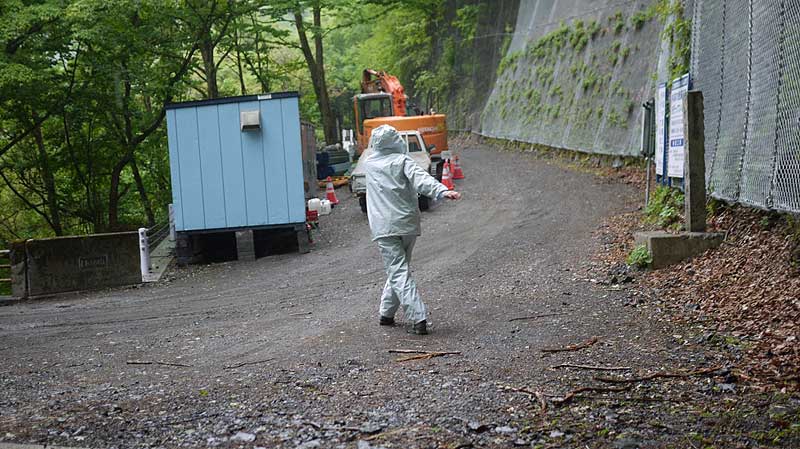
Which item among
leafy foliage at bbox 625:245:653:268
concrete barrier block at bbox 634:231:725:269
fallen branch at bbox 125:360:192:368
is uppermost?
concrete barrier block at bbox 634:231:725:269

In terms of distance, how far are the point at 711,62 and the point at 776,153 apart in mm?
3626

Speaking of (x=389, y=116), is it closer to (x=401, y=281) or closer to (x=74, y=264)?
(x=74, y=264)

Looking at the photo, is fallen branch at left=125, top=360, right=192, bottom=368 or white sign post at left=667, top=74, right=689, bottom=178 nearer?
Result: fallen branch at left=125, top=360, right=192, bottom=368

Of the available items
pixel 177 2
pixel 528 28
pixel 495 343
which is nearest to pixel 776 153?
pixel 495 343

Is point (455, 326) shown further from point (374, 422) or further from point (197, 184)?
point (197, 184)

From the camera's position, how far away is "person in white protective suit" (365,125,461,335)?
7383 mm

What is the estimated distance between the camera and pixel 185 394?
5.62 meters

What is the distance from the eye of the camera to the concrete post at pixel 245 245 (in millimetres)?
14641

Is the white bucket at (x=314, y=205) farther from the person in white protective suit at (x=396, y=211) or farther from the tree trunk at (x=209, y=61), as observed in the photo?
the person in white protective suit at (x=396, y=211)

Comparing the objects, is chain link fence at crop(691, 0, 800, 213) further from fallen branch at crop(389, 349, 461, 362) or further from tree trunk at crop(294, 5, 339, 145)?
tree trunk at crop(294, 5, 339, 145)

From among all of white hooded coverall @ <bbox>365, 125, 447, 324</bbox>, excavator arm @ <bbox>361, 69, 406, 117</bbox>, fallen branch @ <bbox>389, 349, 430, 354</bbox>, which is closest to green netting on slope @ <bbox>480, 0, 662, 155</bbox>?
excavator arm @ <bbox>361, 69, 406, 117</bbox>

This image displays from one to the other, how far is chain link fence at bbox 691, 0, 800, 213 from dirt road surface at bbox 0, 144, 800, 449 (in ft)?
5.73

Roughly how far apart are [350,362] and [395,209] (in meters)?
1.78

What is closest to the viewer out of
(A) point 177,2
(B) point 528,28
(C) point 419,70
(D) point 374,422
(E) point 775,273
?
(D) point 374,422
